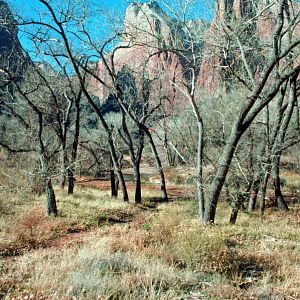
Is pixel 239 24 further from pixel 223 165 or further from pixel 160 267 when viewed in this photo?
pixel 160 267

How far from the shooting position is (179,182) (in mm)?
36594

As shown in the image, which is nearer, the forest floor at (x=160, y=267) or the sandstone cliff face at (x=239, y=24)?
the forest floor at (x=160, y=267)

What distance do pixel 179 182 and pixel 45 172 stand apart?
23.8 m

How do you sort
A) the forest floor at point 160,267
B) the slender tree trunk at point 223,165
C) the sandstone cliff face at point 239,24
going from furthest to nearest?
the sandstone cliff face at point 239,24 → the slender tree trunk at point 223,165 → the forest floor at point 160,267

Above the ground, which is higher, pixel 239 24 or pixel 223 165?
pixel 239 24

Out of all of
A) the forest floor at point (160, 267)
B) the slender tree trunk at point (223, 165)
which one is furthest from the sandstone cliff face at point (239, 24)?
the forest floor at point (160, 267)

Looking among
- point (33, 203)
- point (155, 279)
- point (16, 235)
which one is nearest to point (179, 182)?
point (33, 203)

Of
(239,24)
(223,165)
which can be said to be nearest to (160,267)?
(223,165)

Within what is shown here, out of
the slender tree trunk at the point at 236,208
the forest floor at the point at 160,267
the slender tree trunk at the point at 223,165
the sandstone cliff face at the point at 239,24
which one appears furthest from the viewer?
the slender tree trunk at the point at 236,208

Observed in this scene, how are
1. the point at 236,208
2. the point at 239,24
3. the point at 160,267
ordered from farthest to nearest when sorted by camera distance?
the point at 236,208 → the point at 239,24 → the point at 160,267

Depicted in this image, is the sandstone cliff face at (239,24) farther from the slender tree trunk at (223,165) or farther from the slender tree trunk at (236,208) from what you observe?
the slender tree trunk at (236,208)

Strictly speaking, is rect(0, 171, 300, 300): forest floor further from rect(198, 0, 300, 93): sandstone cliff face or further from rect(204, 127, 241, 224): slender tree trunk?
rect(198, 0, 300, 93): sandstone cliff face

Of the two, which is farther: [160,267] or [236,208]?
[236,208]

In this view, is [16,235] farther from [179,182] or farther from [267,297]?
[179,182]
